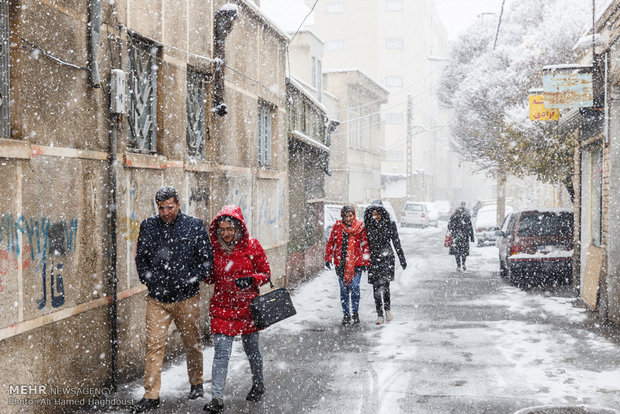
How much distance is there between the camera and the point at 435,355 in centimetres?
755

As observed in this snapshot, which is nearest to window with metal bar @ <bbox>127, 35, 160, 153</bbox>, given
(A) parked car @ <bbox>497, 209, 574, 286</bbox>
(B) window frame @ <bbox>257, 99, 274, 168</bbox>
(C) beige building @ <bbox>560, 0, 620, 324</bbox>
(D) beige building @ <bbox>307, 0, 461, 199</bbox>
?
(B) window frame @ <bbox>257, 99, 274, 168</bbox>

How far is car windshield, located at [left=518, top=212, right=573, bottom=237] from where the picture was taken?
1332 cm

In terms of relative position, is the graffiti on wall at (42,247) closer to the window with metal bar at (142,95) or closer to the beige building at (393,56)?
the window with metal bar at (142,95)

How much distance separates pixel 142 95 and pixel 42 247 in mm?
2600

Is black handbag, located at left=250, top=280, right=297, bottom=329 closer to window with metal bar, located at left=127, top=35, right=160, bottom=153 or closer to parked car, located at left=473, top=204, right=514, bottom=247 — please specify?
window with metal bar, located at left=127, top=35, right=160, bottom=153

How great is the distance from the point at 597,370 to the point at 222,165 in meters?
5.39

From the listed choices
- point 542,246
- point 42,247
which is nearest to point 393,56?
point 542,246

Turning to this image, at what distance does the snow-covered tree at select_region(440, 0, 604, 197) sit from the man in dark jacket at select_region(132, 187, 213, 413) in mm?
11311

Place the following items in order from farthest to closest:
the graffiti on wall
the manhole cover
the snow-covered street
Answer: the snow-covered street < the manhole cover < the graffiti on wall

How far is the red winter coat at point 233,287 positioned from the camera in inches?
218

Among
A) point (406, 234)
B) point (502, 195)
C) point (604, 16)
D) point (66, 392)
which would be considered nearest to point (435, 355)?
point (66, 392)

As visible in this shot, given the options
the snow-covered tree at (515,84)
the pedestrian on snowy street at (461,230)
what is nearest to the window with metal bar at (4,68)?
the snow-covered tree at (515,84)

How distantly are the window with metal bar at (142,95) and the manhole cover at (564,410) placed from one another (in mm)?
4606

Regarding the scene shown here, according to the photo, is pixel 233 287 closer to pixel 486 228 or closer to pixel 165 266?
pixel 165 266
